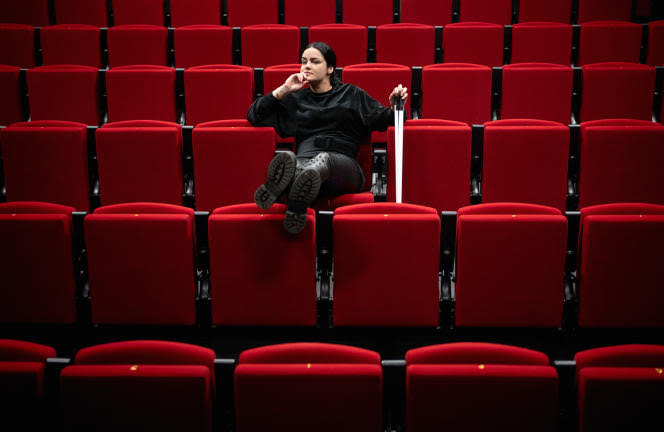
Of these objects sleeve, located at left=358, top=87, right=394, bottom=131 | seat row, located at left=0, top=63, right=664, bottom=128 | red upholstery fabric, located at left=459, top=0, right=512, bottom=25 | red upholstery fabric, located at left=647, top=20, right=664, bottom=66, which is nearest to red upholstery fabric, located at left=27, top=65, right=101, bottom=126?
seat row, located at left=0, top=63, right=664, bottom=128

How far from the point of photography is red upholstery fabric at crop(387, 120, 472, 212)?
588mm

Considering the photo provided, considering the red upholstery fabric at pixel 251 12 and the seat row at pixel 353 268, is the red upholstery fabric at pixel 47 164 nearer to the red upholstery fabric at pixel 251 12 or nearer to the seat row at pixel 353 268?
the seat row at pixel 353 268

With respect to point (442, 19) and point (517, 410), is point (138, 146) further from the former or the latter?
point (442, 19)

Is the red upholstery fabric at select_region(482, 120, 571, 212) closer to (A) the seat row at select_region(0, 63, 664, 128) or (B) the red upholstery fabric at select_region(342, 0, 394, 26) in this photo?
(A) the seat row at select_region(0, 63, 664, 128)

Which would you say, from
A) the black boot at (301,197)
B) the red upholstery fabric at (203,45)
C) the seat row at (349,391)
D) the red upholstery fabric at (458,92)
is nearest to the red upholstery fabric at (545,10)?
the red upholstery fabric at (458,92)

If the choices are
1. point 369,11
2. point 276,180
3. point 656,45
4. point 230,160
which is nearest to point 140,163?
point 230,160

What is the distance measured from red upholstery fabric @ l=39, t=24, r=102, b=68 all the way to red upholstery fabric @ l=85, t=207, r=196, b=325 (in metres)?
0.51

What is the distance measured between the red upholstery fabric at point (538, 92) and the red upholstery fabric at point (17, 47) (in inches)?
25.0

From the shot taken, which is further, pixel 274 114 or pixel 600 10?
pixel 600 10

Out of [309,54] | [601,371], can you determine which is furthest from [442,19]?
[601,371]

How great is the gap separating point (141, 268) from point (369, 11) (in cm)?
67

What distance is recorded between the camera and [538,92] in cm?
71

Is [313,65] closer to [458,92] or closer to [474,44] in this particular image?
[458,92]

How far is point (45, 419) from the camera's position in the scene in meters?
→ 0.34
